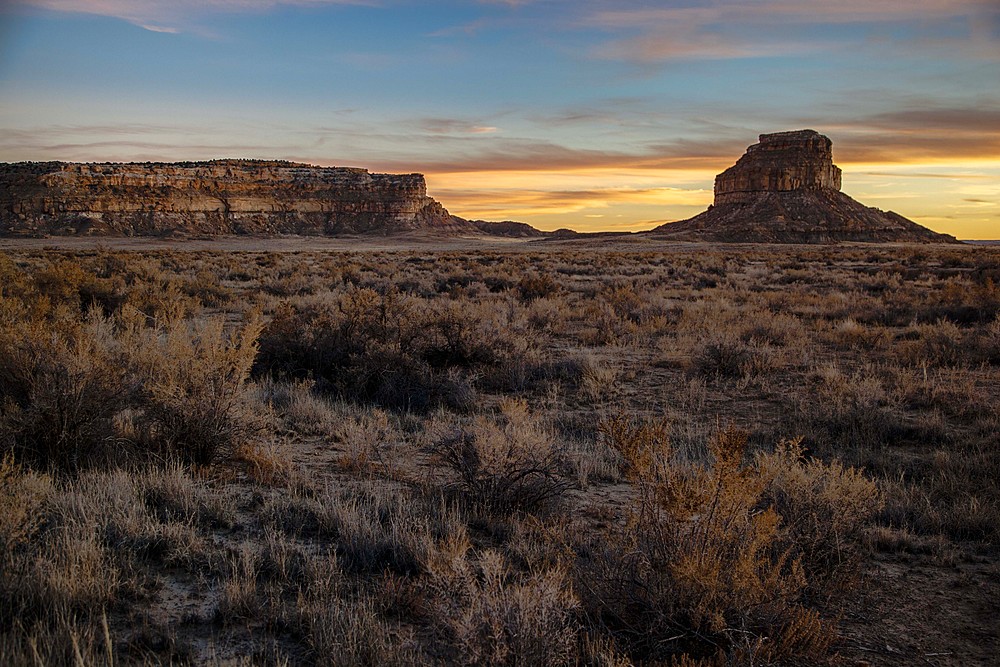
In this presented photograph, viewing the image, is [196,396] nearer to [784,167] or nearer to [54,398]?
[54,398]

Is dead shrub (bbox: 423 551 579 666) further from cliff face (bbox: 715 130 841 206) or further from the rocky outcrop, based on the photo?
cliff face (bbox: 715 130 841 206)

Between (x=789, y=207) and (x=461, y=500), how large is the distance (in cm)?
12357

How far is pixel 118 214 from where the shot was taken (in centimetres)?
8412

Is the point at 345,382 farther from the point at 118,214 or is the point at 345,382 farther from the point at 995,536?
the point at 118,214

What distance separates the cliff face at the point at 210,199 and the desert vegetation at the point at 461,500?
8815 cm

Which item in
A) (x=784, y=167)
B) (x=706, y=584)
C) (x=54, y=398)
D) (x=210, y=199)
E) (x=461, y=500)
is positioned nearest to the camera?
(x=706, y=584)

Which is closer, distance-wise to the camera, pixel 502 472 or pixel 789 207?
pixel 502 472

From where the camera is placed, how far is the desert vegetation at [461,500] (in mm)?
2777

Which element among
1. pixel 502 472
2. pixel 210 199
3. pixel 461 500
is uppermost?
pixel 210 199

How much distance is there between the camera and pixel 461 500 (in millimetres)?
4387

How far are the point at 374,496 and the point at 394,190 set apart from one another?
11327 cm

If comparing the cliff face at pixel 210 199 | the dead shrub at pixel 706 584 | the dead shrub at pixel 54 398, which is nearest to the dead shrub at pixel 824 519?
the dead shrub at pixel 706 584

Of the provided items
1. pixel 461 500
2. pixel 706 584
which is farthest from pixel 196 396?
pixel 706 584

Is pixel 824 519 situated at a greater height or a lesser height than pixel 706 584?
lesser
